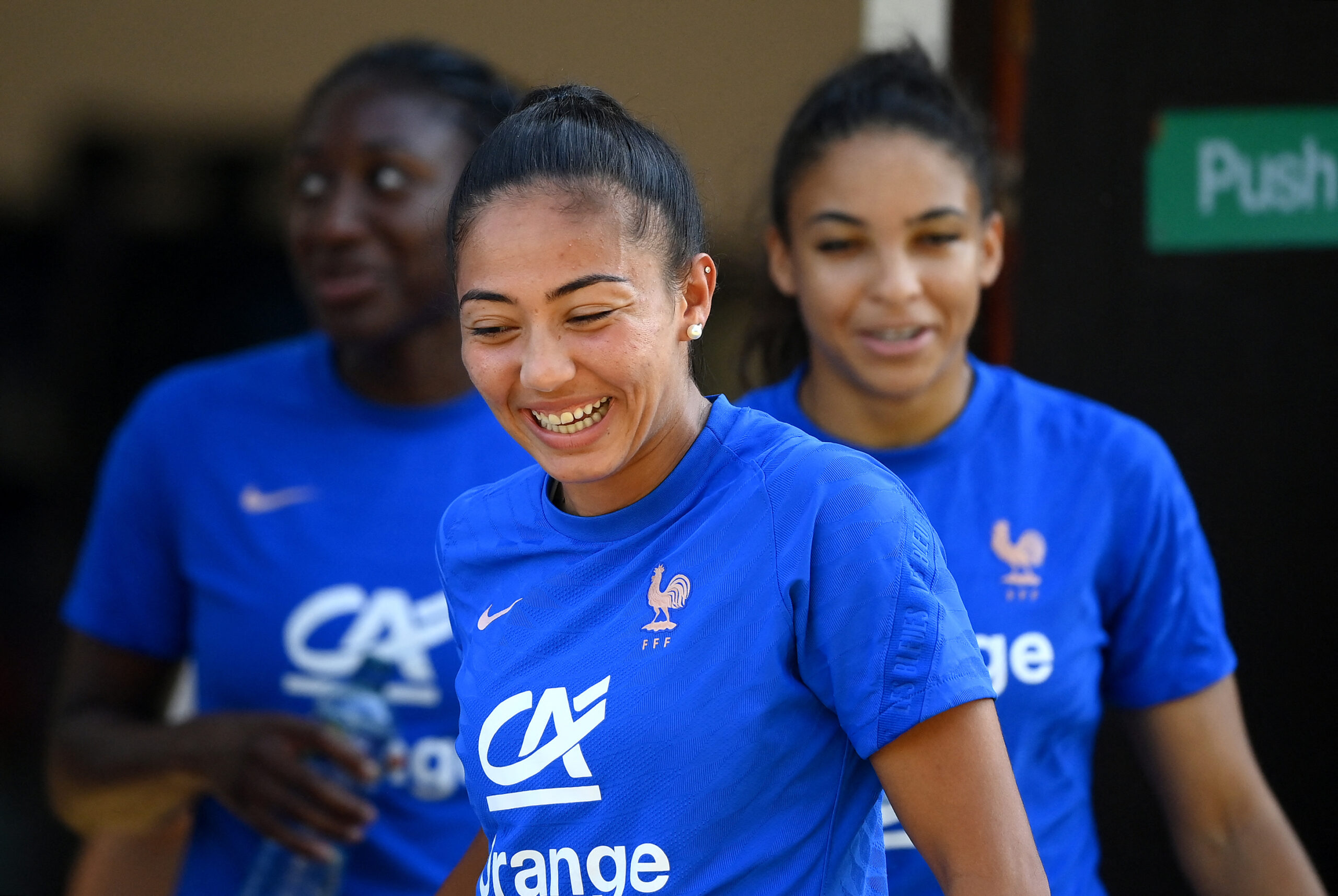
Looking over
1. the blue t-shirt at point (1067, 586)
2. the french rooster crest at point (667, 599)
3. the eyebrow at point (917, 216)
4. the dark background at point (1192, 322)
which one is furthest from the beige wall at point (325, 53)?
the french rooster crest at point (667, 599)

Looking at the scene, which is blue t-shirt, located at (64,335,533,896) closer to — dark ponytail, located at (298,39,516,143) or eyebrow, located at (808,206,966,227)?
dark ponytail, located at (298,39,516,143)

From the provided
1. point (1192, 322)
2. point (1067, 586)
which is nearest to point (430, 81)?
point (1067, 586)

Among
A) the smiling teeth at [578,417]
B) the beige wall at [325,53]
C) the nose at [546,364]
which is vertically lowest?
the smiling teeth at [578,417]

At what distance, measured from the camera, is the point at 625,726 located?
53.0 inches

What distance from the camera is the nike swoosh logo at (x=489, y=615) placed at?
151 centimetres

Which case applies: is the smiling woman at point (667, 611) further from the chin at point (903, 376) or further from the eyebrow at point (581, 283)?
the chin at point (903, 376)

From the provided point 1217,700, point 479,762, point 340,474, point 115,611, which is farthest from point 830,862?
point 115,611

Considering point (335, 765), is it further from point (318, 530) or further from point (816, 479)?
point (816, 479)

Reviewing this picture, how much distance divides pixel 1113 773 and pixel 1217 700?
31.7 inches

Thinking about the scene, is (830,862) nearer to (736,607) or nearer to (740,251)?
(736,607)

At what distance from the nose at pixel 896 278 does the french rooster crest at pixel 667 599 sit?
2.52 ft

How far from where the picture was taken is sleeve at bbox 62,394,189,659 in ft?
7.61

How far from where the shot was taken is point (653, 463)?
58.5 inches

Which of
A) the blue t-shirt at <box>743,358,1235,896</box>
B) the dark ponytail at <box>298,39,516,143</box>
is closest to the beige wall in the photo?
the dark ponytail at <box>298,39,516,143</box>
